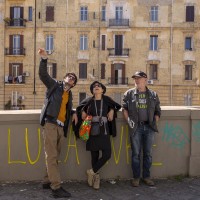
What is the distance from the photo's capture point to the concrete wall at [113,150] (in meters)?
5.31

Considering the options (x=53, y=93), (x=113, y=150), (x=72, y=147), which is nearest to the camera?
(x=53, y=93)

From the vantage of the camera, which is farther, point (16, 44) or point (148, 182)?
point (16, 44)

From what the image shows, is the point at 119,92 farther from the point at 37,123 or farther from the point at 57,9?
the point at 37,123

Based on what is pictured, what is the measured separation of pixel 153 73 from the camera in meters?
32.9

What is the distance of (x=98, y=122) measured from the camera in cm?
496

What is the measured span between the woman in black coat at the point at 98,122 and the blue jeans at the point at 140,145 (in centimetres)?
45

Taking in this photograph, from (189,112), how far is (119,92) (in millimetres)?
27006

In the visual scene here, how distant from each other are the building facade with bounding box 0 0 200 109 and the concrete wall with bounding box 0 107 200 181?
87.7 feet

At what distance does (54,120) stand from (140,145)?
1.52 metres

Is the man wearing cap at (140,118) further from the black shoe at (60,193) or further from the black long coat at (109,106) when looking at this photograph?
the black shoe at (60,193)

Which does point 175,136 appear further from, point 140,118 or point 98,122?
point 98,122

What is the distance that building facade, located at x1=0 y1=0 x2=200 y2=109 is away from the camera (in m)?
32.5

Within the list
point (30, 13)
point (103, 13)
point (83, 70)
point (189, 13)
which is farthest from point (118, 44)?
point (30, 13)

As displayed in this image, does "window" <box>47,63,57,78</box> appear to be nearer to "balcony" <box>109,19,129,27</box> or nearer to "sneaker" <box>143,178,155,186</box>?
"balcony" <box>109,19,129,27</box>
